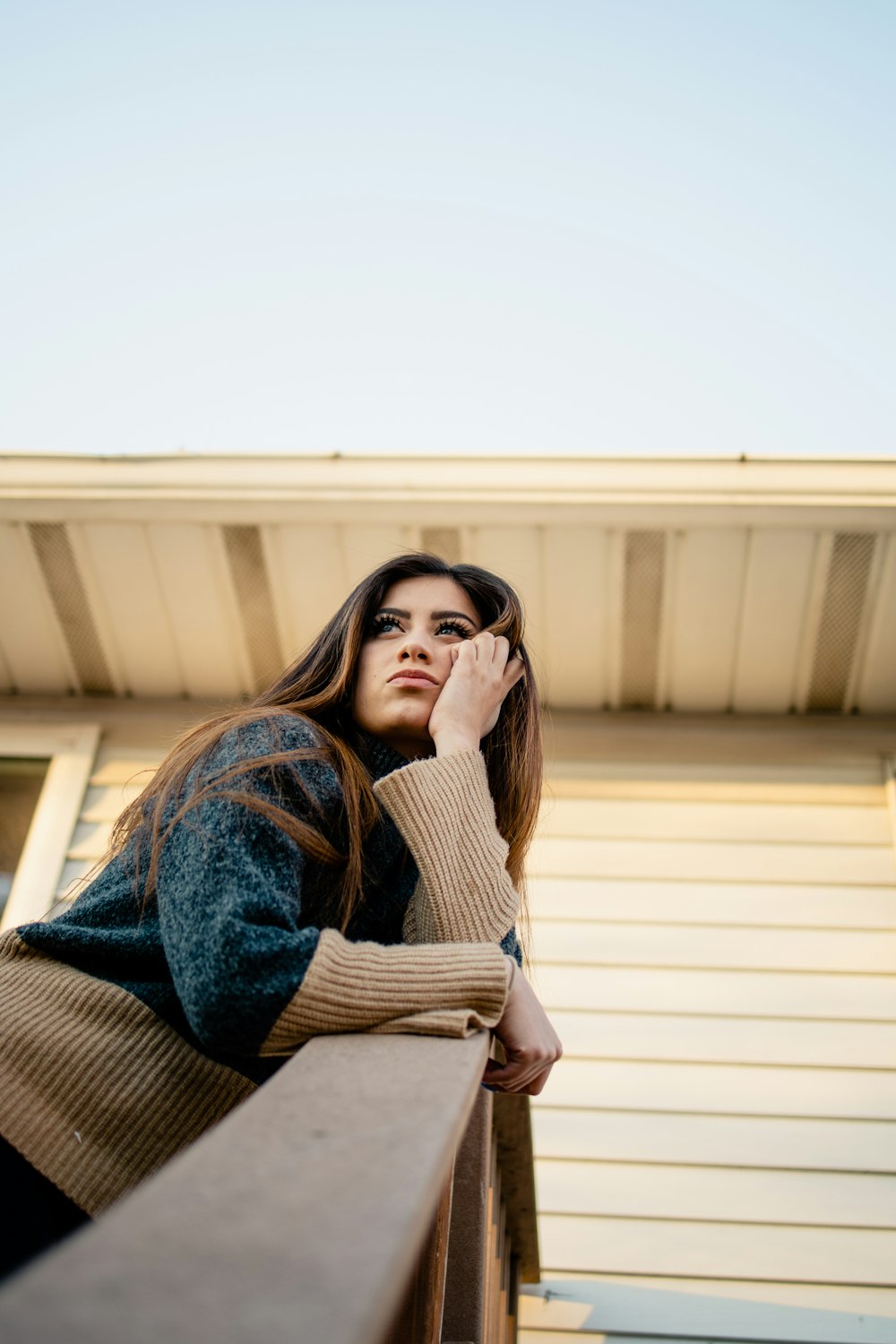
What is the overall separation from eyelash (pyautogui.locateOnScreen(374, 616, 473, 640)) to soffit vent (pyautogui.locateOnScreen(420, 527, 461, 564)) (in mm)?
1293

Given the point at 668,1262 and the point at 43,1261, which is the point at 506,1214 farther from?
the point at 43,1261

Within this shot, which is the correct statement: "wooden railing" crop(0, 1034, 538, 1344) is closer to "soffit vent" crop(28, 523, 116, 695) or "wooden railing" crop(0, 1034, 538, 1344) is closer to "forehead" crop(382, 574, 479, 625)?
"forehead" crop(382, 574, 479, 625)

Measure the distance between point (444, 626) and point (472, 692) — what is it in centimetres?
25

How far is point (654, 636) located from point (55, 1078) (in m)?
2.43

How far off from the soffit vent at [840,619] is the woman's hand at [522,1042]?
217cm

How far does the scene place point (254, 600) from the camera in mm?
3023

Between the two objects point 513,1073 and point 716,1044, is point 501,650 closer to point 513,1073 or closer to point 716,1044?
point 513,1073

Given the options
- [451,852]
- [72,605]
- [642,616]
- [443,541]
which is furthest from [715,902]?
[72,605]

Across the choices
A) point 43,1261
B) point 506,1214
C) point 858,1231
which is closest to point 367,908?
point 43,1261

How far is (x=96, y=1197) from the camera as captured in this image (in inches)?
34.1

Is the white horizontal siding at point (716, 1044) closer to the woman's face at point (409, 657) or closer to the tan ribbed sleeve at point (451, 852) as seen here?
the woman's face at point (409, 657)

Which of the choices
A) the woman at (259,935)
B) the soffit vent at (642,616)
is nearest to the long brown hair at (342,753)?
the woman at (259,935)

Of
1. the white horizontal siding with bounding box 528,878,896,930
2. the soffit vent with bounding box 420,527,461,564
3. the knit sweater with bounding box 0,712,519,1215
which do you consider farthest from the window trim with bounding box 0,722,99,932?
the knit sweater with bounding box 0,712,519,1215

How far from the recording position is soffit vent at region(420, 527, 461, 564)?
2.84 m
